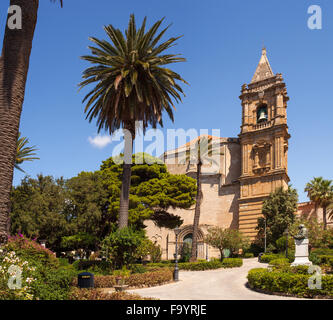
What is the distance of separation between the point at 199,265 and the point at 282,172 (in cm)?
1996

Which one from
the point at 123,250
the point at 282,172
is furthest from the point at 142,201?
the point at 282,172

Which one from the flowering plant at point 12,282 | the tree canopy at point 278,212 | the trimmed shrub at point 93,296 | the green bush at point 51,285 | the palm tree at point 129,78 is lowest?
the trimmed shrub at point 93,296

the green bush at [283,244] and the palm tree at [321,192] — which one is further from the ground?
the palm tree at [321,192]

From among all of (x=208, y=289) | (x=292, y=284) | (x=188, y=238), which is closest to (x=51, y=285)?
(x=208, y=289)

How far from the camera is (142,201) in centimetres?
3566

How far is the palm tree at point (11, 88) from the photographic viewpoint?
11.5 meters

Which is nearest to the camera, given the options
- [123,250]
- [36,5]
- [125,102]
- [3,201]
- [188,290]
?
[3,201]

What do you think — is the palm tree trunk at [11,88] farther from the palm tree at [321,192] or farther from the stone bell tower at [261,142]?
the palm tree at [321,192]

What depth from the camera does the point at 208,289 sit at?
2062cm

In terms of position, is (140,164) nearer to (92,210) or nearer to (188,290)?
(92,210)

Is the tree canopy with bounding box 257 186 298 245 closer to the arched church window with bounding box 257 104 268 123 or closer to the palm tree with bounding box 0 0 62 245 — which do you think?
the arched church window with bounding box 257 104 268 123

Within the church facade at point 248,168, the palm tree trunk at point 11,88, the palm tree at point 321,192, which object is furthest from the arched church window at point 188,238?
the palm tree trunk at point 11,88

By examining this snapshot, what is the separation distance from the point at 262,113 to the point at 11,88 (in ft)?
145

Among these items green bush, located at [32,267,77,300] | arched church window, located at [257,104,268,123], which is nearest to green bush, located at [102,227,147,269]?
green bush, located at [32,267,77,300]
